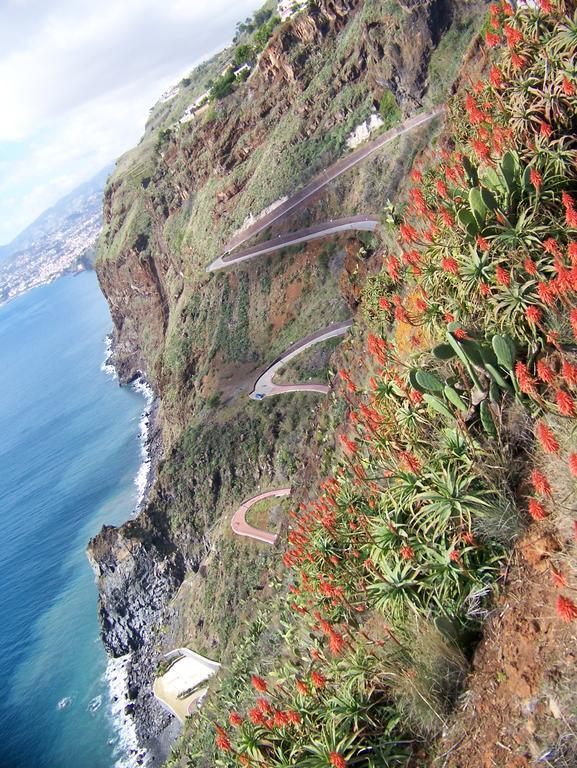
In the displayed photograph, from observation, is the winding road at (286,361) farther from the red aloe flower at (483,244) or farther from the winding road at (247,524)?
the red aloe flower at (483,244)

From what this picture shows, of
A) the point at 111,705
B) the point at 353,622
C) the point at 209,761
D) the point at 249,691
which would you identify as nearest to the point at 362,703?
the point at 353,622

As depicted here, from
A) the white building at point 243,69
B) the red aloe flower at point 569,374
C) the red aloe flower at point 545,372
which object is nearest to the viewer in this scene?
the red aloe flower at point 569,374

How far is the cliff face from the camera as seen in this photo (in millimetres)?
47281

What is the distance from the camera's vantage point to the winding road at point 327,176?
53.1 metres

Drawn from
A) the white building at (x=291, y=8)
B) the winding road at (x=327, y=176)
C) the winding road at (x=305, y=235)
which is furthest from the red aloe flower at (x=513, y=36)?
the white building at (x=291, y=8)

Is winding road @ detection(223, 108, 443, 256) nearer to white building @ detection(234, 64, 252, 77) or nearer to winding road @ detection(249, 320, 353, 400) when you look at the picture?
winding road @ detection(249, 320, 353, 400)

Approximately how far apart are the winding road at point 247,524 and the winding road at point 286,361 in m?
8.93

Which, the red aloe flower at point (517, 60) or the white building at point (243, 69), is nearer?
the red aloe flower at point (517, 60)

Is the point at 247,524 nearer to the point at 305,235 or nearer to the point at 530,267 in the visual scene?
the point at 305,235

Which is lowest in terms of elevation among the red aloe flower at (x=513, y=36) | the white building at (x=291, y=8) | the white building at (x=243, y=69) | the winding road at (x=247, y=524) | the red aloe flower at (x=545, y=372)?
the winding road at (x=247, y=524)

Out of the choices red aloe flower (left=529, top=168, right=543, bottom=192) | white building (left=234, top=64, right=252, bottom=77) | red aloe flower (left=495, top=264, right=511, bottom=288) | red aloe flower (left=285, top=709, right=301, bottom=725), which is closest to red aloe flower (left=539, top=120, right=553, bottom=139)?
red aloe flower (left=529, top=168, right=543, bottom=192)

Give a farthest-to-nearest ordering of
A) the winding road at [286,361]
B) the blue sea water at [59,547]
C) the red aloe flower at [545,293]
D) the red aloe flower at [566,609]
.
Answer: the winding road at [286,361] → the blue sea water at [59,547] → the red aloe flower at [545,293] → the red aloe flower at [566,609]

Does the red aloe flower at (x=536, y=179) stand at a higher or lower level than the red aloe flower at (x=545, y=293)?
higher

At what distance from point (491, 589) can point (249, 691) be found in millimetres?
7884
